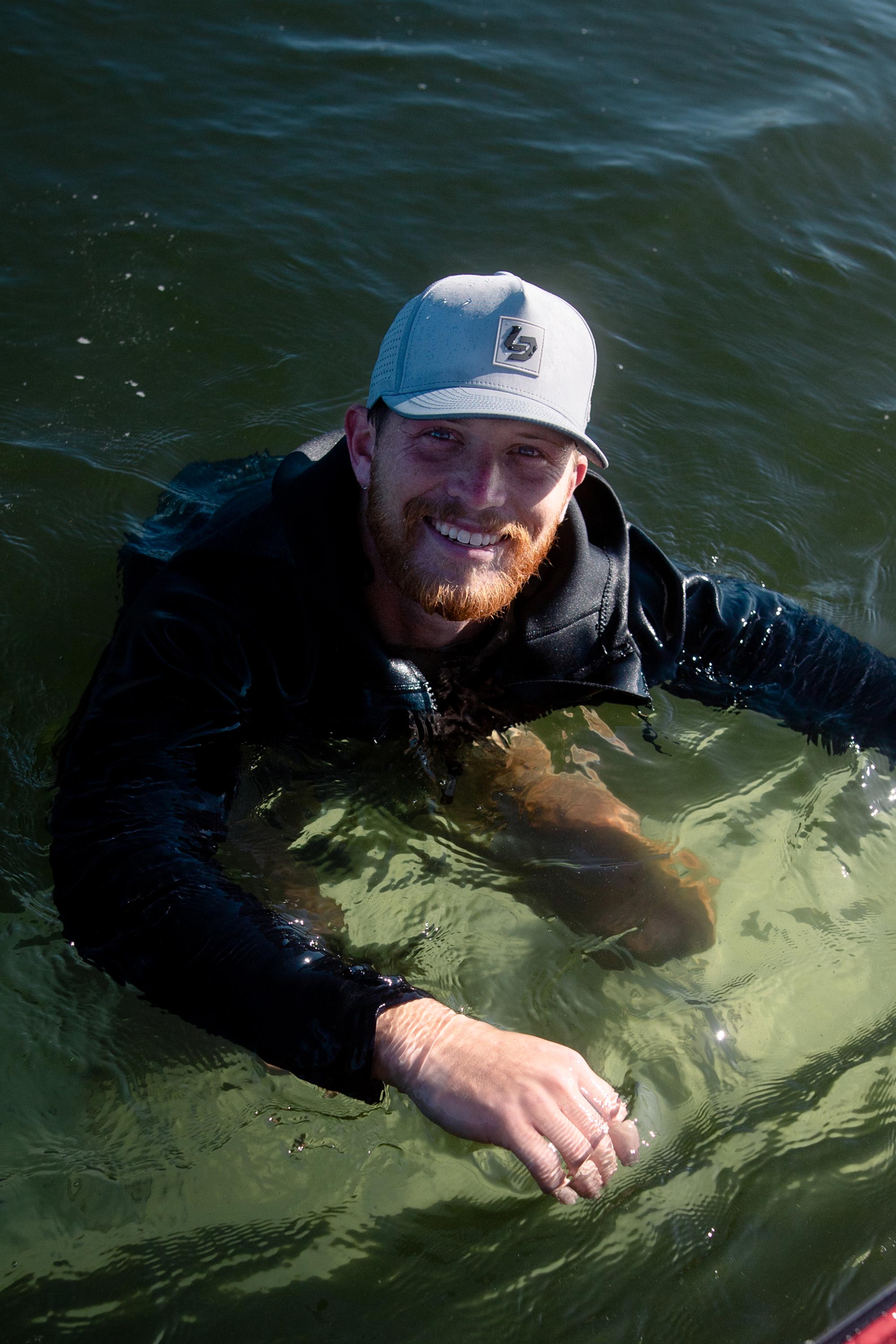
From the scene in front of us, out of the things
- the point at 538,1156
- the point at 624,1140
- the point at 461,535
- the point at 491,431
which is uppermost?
the point at 491,431

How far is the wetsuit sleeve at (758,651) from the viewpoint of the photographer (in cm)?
350

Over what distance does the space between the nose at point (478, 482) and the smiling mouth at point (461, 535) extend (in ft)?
0.23

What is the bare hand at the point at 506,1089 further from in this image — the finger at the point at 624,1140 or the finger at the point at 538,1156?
the finger at the point at 624,1140

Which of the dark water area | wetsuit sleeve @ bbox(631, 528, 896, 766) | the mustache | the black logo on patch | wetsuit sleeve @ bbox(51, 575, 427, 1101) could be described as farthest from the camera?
wetsuit sleeve @ bbox(631, 528, 896, 766)

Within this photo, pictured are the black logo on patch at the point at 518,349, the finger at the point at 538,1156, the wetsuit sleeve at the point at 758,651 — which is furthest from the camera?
the wetsuit sleeve at the point at 758,651

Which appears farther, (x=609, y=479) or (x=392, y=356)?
(x=609, y=479)

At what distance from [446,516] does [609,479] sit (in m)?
2.43

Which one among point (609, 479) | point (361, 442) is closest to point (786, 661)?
point (361, 442)

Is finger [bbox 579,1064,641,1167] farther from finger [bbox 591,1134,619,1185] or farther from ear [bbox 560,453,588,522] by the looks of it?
ear [bbox 560,453,588,522]

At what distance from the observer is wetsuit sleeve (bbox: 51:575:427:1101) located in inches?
88.8

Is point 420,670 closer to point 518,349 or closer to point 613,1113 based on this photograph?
point 518,349

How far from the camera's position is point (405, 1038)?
221cm

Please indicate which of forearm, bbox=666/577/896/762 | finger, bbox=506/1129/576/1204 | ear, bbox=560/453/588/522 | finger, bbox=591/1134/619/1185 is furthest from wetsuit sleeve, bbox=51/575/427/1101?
forearm, bbox=666/577/896/762

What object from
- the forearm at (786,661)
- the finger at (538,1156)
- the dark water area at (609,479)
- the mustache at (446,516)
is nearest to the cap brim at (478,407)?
the mustache at (446,516)
